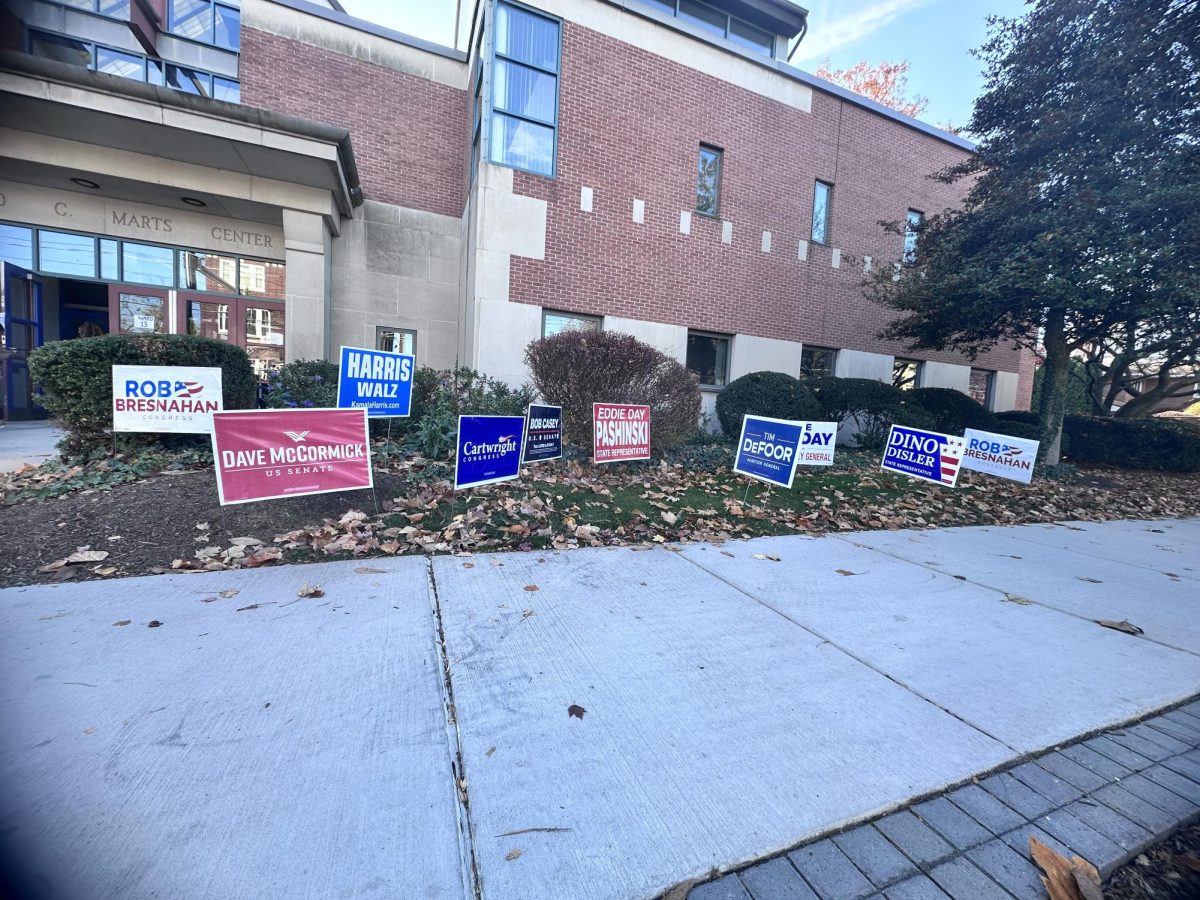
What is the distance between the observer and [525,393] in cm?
855

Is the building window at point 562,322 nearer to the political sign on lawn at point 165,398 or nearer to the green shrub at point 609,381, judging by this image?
the green shrub at point 609,381

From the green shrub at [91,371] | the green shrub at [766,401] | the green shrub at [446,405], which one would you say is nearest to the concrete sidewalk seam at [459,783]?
the green shrub at [446,405]

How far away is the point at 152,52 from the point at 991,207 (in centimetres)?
1724

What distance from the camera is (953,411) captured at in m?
12.7

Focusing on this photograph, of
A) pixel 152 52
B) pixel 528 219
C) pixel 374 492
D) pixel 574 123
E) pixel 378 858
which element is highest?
pixel 152 52

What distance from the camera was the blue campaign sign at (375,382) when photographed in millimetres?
6250

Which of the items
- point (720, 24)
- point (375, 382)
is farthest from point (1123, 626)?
point (720, 24)

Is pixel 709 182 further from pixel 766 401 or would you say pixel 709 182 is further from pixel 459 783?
pixel 459 783

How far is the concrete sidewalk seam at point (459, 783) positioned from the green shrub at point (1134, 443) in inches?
691

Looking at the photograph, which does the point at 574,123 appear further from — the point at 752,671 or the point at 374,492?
the point at 752,671

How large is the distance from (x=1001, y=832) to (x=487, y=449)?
Answer: 15.7ft

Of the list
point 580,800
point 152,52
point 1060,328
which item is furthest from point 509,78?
point 1060,328

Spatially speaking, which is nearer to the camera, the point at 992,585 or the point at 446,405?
the point at 992,585

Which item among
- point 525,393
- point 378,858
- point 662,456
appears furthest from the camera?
point 525,393
